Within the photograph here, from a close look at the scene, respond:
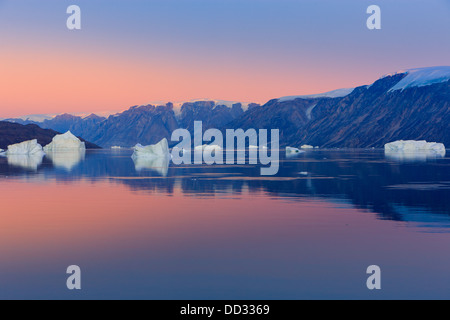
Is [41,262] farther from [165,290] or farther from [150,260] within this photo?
[165,290]

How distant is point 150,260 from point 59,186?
84.7 ft

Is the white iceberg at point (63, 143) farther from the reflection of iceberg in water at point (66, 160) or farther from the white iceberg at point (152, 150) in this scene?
the white iceberg at point (152, 150)

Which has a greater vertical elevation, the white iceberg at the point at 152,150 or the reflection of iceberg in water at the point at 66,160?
the white iceberg at the point at 152,150

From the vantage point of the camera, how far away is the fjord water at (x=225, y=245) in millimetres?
11945

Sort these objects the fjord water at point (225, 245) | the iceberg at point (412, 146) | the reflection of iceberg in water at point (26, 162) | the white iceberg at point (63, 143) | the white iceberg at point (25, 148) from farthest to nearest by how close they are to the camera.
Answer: the white iceberg at point (63, 143)
the iceberg at point (412, 146)
the white iceberg at point (25, 148)
the reflection of iceberg in water at point (26, 162)
the fjord water at point (225, 245)

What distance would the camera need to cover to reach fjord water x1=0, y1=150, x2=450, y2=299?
470 inches

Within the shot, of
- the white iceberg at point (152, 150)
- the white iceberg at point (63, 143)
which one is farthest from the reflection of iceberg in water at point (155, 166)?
the white iceberg at point (63, 143)

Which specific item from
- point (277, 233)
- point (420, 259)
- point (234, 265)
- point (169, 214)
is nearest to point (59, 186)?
point (169, 214)

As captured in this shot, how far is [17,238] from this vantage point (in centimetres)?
1770

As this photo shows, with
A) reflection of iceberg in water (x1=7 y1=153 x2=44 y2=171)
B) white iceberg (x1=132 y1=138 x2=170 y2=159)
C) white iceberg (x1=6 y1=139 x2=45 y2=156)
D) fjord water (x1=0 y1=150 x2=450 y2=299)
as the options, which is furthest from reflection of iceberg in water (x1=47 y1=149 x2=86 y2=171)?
fjord water (x1=0 y1=150 x2=450 y2=299)

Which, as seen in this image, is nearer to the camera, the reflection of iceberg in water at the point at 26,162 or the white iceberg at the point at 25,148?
the reflection of iceberg in water at the point at 26,162

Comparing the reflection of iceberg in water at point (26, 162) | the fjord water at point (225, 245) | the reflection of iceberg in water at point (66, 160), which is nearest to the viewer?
the fjord water at point (225, 245)

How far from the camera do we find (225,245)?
1650 cm

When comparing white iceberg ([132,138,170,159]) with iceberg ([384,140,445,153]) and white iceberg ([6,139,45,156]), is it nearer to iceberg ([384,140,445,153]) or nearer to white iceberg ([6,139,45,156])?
white iceberg ([6,139,45,156])
